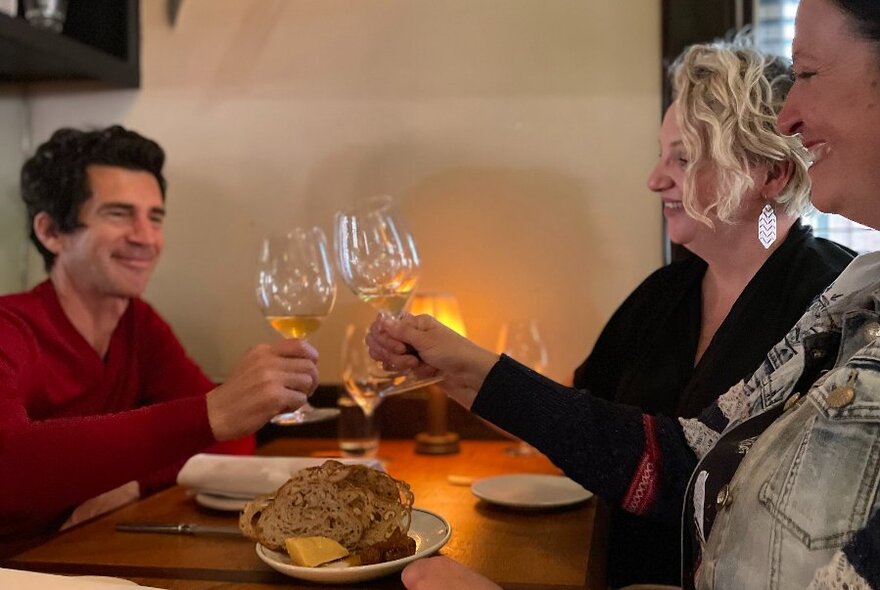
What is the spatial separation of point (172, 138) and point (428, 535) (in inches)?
56.1

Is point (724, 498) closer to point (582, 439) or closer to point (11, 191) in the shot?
point (582, 439)

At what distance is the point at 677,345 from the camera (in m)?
1.56

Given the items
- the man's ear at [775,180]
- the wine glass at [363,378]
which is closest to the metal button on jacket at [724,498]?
the man's ear at [775,180]

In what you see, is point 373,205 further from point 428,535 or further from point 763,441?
point 763,441

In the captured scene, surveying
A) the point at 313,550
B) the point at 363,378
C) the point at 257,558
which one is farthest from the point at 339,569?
the point at 363,378

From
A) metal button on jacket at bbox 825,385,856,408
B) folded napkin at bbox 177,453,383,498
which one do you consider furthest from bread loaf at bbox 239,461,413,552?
metal button on jacket at bbox 825,385,856,408

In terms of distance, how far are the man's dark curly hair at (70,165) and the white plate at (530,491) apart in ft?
3.13

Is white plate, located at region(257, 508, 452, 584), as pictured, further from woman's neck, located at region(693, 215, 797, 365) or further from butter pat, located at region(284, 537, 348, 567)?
woman's neck, located at region(693, 215, 797, 365)

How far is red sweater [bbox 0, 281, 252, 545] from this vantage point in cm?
125

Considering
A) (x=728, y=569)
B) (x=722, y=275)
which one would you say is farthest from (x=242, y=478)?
(x=722, y=275)

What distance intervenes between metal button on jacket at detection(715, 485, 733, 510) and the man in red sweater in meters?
0.59

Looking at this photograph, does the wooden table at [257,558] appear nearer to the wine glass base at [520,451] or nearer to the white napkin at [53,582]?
the white napkin at [53,582]

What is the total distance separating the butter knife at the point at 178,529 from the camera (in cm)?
117

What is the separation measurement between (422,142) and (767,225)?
0.89 metres
